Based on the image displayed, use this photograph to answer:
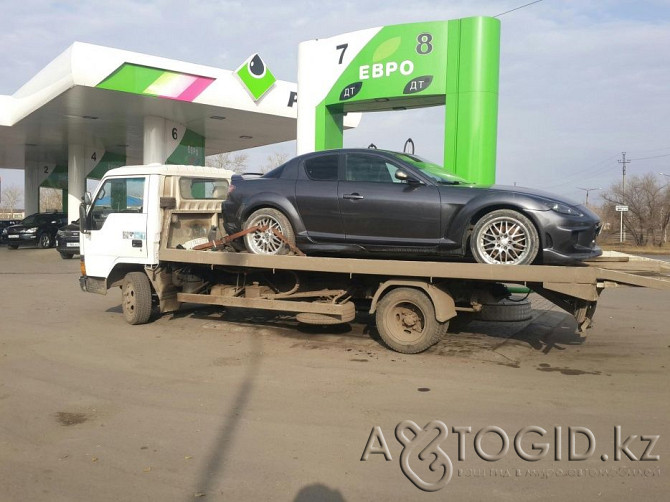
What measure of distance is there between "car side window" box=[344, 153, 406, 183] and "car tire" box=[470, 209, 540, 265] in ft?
3.88

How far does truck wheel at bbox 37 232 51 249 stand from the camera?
2811 cm

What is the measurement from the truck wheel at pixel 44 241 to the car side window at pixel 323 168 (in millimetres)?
23758

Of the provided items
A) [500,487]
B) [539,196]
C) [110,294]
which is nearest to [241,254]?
[539,196]

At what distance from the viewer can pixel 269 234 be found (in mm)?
8258

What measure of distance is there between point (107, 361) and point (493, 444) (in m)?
4.68

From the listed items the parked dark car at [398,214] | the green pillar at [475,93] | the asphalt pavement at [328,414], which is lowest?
the asphalt pavement at [328,414]

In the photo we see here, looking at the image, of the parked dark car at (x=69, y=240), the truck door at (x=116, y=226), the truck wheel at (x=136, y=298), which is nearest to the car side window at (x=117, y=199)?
the truck door at (x=116, y=226)

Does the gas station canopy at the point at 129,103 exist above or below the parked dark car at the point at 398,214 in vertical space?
above

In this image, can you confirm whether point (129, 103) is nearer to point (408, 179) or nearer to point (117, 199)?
point (117, 199)

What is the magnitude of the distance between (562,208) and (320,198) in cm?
285

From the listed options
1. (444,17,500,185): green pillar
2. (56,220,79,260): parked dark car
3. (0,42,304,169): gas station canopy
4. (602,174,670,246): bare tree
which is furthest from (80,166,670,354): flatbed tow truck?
(602,174,670,246): bare tree

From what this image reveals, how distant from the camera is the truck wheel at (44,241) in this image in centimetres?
2811

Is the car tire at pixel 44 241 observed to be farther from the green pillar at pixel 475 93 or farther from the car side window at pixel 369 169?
the car side window at pixel 369 169

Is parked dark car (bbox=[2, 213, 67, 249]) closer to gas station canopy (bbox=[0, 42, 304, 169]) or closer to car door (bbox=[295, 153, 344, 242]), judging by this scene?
gas station canopy (bbox=[0, 42, 304, 169])
